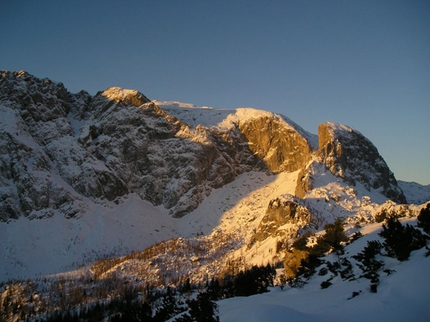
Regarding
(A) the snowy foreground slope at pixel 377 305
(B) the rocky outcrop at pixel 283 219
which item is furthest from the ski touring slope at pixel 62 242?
(A) the snowy foreground slope at pixel 377 305

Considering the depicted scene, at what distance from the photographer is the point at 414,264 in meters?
25.0

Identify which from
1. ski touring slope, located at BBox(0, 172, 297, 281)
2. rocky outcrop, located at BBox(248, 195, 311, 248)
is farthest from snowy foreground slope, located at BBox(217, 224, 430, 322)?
ski touring slope, located at BBox(0, 172, 297, 281)

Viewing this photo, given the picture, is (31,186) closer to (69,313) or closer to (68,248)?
A: (68,248)

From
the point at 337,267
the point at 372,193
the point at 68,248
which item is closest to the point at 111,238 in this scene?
the point at 68,248

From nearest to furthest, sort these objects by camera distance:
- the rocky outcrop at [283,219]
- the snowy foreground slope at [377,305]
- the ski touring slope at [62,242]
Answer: the snowy foreground slope at [377,305] → the rocky outcrop at [283,219] → the ski touring slope at [62,242]

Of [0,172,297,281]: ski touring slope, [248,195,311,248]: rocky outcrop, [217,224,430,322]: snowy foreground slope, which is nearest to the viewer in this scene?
[217,224,430,322]: snowy foreground slope

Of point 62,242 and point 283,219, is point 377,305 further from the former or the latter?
point 62,242

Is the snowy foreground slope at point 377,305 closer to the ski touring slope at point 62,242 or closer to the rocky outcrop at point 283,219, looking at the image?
the rocky outcrop at point 283,219

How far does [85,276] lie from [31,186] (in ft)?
219

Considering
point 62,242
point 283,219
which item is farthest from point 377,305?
point 62,242

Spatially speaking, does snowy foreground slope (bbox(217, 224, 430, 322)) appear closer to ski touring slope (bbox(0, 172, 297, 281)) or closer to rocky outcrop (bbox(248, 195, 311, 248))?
rocky outcrop (bbox(248, 195, 311, 248))

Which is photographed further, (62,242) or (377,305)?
(62,242)

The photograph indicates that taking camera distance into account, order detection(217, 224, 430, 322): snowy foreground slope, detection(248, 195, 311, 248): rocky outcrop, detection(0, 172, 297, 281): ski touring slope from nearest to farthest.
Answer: detection(217, 224, 430, 322): snowy foreground slope → detection(248, 195, 311, 248): rocky outcrop → detection(0, 172, 297, 281): ski touring slope

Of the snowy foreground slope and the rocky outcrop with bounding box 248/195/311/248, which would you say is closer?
the snowy foreground slope
